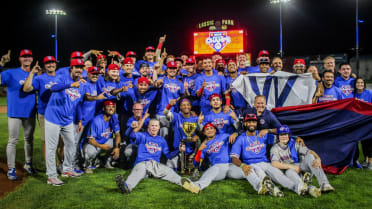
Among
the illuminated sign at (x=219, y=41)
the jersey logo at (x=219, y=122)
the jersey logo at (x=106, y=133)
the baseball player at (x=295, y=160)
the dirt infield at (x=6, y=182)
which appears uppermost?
the illuminated sign at (x=219, y=41)

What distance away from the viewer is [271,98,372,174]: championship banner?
5871 mm

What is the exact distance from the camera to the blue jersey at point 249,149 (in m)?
5.32

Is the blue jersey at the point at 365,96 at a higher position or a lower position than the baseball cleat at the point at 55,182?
higher

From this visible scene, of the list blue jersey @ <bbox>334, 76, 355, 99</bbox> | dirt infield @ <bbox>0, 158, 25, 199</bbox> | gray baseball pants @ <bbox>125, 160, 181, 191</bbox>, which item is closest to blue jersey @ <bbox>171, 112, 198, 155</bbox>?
gray baseball pants @ <bbox>125, 160, 181, 191</bbox>

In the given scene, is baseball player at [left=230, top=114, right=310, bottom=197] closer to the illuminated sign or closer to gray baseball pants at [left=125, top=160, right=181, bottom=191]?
gray baseball pants at [left=125, top=160, right=181, bottom=191]

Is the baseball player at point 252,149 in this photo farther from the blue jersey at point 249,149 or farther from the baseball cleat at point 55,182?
the baseball cleat at point 55,182

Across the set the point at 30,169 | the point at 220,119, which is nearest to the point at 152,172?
the point at 220,119

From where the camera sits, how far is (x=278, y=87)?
22.5 feet

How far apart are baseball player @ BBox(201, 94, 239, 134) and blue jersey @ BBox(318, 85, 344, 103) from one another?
2.15 m

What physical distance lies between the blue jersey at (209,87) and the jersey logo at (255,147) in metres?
1.53

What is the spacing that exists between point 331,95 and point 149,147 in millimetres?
4217

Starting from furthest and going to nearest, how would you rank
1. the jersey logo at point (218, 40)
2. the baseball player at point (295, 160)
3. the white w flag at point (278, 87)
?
the jersey logo at point (218, 40) < the white w flag at point (278, 87) < the baseball player at point (295, 160)

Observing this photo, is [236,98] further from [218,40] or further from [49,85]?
[218,40]

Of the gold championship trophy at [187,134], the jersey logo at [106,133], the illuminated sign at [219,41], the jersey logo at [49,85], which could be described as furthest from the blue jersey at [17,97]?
the illuminated sign at [219,41]
